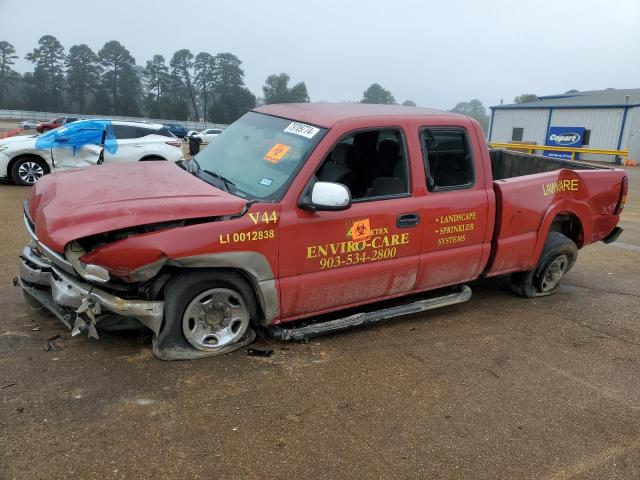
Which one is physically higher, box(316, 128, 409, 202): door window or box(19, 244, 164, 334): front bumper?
box(316, 128, 409, 202): door window

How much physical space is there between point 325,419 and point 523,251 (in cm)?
289

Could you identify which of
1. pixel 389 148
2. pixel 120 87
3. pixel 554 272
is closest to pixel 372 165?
pixel 389 148

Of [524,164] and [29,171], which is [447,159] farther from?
[29,171]

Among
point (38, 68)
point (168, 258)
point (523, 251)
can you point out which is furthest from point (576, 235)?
point (38, 68)

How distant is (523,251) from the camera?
16.6 feet

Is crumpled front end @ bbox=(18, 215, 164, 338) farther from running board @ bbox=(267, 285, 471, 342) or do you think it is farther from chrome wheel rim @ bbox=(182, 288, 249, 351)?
running board @ bbox=(267, 285, 471, 342)

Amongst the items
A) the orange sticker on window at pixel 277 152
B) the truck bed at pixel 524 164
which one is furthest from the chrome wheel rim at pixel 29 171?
the truck bed at pixel 524 164

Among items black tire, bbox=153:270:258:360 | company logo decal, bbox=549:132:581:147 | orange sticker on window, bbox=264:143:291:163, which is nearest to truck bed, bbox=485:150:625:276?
orange sticker on window, bbox=264:143:291:163

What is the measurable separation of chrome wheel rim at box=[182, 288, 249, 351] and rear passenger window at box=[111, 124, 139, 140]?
938 cm

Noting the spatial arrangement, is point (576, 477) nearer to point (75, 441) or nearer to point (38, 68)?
point (75, 441)

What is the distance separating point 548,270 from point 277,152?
10.6ft

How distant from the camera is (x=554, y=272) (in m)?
5.53

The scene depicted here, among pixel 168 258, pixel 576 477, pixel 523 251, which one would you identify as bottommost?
pixel 576 477

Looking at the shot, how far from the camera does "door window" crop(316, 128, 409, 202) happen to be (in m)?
4.16
